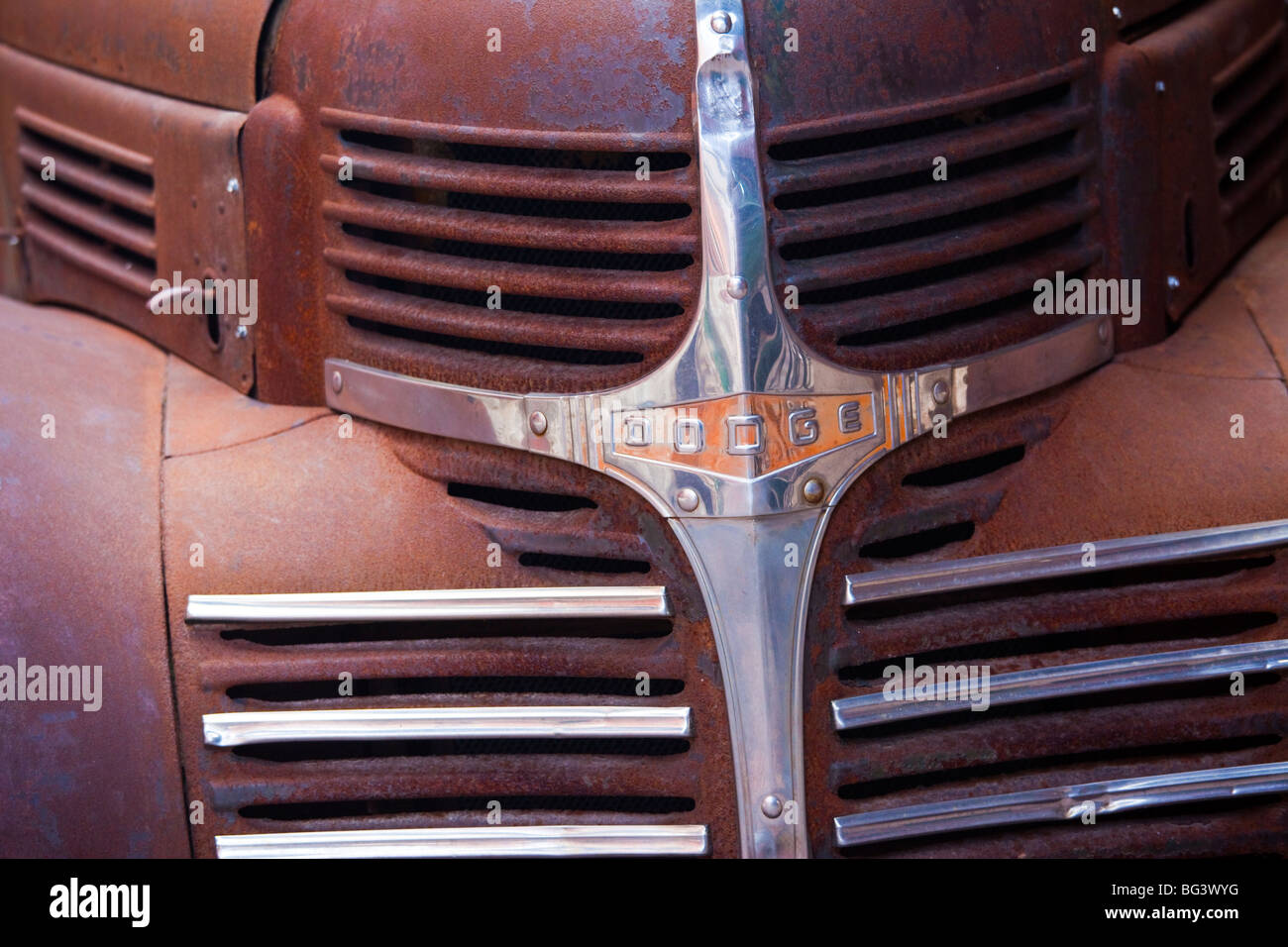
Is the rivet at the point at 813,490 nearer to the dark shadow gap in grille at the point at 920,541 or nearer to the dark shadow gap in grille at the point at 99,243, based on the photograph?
the dark shadow gap in grille at the point at 920,541

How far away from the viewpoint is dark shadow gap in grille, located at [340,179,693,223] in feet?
7.33

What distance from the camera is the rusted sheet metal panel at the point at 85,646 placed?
85.5 inches

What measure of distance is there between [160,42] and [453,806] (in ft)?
4.89

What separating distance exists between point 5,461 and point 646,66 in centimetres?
113

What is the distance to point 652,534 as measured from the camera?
222 centimetres

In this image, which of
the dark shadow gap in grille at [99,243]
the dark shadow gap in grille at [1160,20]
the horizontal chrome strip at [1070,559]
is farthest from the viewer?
the dark shadow gap in grille at [99,243]

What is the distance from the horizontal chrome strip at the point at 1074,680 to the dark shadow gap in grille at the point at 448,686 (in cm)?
29

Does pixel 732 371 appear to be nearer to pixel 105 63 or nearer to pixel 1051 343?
pixel 1051 343

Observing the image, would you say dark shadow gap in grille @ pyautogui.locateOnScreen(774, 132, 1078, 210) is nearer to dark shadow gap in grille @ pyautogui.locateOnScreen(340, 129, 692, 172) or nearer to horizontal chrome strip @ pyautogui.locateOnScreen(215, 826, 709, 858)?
dark shadow gap in grille @ pyautogui.locateOnScreen(340, 129, 692, 172)

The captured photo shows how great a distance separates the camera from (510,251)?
2.32 meters

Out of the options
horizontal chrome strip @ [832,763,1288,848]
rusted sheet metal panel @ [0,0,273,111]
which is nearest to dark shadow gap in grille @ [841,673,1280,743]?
horizontal chrome strip @ [832,763,1288,848]

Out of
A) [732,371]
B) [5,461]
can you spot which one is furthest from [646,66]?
[5,461]

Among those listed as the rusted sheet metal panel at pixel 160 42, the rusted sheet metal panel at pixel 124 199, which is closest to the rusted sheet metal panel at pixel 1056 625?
the rusted sheet metal panel at pixel 124 199

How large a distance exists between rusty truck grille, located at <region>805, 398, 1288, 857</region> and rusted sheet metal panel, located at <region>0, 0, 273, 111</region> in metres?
1.30
